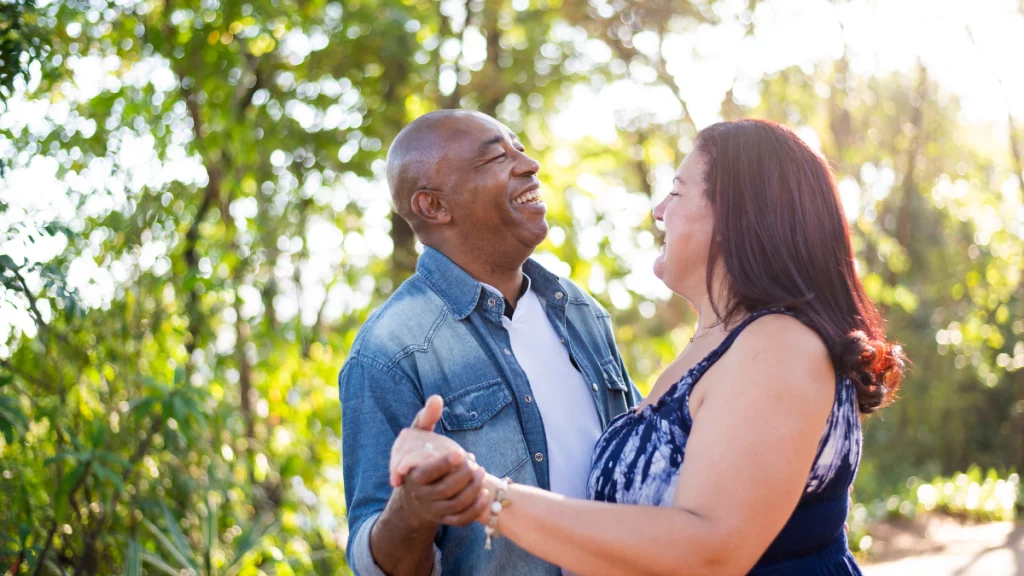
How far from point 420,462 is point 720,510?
0.54m

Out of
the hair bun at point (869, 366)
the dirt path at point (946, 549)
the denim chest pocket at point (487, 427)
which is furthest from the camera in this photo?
the dirt path at point (946, 549)

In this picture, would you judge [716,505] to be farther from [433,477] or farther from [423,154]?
[423,154]

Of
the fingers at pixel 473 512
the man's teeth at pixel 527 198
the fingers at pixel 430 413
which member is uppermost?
the man's teeth at pixel 527 198

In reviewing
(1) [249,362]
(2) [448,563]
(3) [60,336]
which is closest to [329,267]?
(1) [249,362]

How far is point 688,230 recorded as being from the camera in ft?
6.88

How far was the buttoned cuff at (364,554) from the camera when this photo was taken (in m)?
1.95

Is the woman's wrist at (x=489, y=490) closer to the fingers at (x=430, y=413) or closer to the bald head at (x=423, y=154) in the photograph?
the fingers at (x=430, y=413)

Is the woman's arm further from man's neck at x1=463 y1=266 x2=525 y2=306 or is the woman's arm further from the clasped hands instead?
man's neck at x1=463 y1=266 x2=525 y2=306

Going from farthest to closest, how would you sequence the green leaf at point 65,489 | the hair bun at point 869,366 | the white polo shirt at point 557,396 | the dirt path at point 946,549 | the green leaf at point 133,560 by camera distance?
1. the dirt path at point 946,549
2. the green leaf at point 133,560
3. the green leaf at point 65,489
4. the white polo shirt at point 557,396
5. the hair bun at point 869,366

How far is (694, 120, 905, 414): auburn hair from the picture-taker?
1.89 m

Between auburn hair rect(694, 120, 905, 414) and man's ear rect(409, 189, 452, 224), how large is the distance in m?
0.86

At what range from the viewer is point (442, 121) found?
270cm

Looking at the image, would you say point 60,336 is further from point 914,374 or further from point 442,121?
point 914,374

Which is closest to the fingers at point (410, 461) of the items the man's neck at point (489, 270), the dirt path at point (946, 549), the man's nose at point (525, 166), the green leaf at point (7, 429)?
the man's neck at point (489, 270)
